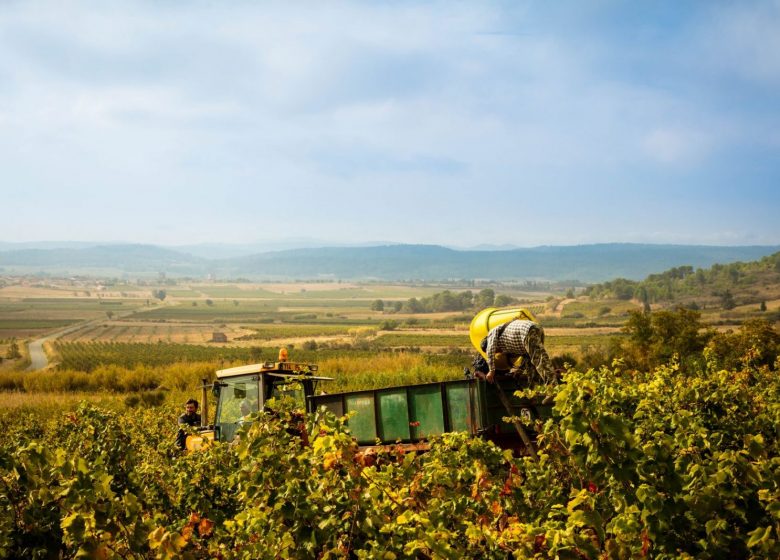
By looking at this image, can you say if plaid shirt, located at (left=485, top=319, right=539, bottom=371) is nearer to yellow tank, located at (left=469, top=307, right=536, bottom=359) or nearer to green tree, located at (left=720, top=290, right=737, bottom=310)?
yellow tank, located at (left=469, top=307, right=536, bottom=359)

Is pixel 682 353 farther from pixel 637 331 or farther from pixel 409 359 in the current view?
pixel 409 359

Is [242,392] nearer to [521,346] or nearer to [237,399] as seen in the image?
[237,399]

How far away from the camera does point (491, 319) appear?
12.5m

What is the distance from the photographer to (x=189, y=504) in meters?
7.69

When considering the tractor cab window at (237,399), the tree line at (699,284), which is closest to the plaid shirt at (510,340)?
the tractor cab window at (237,399)

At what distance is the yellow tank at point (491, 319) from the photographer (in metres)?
12.1

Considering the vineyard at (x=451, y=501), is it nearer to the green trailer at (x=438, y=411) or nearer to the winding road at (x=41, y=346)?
the green trailer at (x=438, y=411)

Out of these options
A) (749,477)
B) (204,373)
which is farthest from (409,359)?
(749,477)

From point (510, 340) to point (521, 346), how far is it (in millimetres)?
203

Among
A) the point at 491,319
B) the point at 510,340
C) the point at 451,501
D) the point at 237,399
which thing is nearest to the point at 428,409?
the point at 510,340

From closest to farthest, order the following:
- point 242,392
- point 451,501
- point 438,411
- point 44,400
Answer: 1. point 451,501
2. point 438,411
3. point 242,392
4. point 44,400

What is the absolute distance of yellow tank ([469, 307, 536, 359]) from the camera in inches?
476

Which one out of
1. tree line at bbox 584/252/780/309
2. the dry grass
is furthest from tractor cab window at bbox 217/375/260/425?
tree line at bbox 584/252/780/309

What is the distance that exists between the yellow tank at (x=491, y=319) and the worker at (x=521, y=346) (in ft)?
1.96
